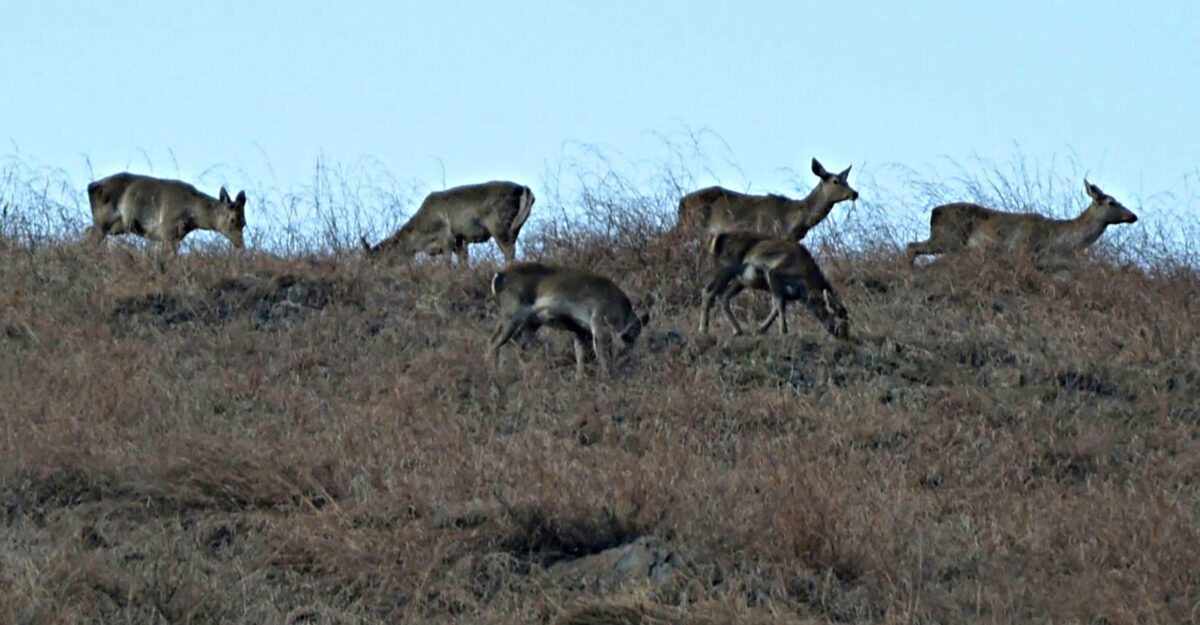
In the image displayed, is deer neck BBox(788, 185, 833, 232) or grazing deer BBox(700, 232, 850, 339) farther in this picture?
deer neck BBox(788, 185, 833, 232)

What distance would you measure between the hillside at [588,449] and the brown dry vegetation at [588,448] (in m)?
0.03

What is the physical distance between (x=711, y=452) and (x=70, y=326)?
5.66 m

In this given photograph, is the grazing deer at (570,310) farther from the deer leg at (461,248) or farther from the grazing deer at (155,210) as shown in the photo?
the grazing deer at (155,210)

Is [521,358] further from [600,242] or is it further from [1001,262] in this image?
[1001,262]

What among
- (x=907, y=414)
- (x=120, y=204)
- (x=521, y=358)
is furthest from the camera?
(x=120, y=204)

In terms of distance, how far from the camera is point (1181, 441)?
43.1 feet

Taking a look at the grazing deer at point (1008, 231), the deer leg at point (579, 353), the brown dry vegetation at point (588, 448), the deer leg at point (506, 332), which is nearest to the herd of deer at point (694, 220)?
the grazing deer at point (1008, 231)

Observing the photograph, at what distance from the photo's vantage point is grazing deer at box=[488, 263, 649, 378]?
14.5m

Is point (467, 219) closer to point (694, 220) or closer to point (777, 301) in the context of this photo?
point (694, 220)

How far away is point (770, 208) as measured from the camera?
66.3 ft

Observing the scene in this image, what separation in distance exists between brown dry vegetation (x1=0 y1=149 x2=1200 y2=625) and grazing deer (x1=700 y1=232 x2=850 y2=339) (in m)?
0.26

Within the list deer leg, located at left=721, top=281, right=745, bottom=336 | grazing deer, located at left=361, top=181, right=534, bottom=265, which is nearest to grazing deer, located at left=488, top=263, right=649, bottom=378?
deer leg, located at left=721, top=281, right=745, bottom=336

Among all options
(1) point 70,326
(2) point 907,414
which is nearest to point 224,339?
(1) point 70,326

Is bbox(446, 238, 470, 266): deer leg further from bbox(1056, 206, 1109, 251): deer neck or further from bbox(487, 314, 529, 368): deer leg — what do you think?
bbox(1056, 206, 1109, 251): deer neck
